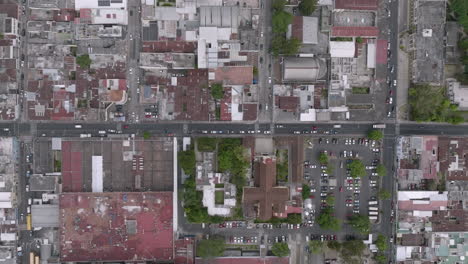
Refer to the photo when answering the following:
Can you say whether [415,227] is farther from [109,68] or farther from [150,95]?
[109,68]

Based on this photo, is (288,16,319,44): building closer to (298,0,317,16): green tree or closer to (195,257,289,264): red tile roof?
(298,0,317,16): green tree

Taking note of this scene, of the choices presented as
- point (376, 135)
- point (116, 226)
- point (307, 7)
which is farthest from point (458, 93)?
point (116, 226)

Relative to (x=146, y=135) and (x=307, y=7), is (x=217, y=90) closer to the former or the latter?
(x=146, y=135)

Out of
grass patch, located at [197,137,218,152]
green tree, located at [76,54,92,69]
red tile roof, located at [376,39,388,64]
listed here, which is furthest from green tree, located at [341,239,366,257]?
green tree, located at [76,54,92,69]

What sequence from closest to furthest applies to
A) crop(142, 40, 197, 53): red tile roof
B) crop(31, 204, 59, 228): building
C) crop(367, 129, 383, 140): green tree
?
1. crop(31, 204, 59, 228): building
2. crop(142, 40, 197, 53): red tile roof
3. crop(367, 129, 383, 140): green tree

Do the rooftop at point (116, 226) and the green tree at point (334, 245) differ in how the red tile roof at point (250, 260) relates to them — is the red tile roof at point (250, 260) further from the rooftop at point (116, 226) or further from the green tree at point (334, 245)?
the rooftop at point (116, 226)
